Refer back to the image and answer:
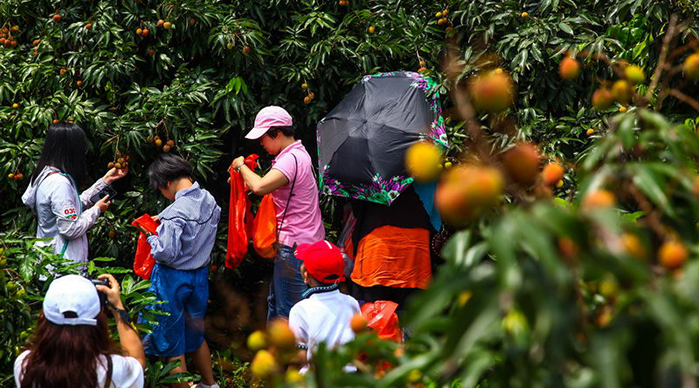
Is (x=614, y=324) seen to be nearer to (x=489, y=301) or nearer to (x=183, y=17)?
(x=489, y=301)

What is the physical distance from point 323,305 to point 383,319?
0.55m

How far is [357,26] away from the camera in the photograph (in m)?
4.79

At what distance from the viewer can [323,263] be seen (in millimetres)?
3076

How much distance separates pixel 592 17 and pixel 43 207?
298 cm

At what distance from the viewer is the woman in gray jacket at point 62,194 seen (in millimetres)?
3637

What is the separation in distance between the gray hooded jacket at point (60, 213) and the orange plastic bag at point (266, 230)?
0.80 m

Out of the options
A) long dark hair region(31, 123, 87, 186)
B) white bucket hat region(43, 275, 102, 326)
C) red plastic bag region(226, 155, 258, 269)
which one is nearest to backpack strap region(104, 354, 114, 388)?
white bucket hat region(43, 275, 102, 326)

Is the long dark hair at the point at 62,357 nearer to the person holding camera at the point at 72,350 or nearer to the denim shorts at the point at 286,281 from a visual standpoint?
the person holding camera at the point at 72,350

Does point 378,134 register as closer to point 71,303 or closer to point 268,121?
point 268,121

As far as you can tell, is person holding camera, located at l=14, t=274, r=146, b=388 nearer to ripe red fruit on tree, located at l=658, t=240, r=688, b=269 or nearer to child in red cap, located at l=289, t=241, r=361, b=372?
child in red cap, located at l=289, t=241, r=361, b=372

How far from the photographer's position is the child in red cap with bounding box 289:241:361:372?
2881 millimetres

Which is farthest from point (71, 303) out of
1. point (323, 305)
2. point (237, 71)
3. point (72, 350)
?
point (237, 71)

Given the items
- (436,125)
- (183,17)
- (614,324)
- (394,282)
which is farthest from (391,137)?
(614,324)

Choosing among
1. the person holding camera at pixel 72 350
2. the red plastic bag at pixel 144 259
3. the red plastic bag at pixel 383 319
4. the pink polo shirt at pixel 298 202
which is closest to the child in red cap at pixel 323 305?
the red plastic bag at pixel 383 319
